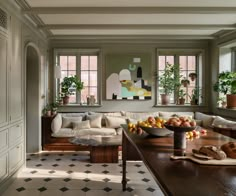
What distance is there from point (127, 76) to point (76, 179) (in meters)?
3.58

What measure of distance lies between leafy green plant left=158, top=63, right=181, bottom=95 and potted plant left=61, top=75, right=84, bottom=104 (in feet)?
7.46

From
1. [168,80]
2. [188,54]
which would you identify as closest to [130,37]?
[168,80]

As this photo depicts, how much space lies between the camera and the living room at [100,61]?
3928 millimetres

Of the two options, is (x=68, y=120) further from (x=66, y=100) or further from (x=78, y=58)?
(x=78, y=58)

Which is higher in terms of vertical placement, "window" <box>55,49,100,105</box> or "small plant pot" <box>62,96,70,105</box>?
"window" <box>55,49,100,105</box>

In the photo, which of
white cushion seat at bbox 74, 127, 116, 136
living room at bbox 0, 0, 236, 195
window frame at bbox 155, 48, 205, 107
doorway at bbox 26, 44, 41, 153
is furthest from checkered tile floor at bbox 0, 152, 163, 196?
window frame at bbox 155, 48, 205, 107

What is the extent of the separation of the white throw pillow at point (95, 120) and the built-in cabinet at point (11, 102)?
2051 mm

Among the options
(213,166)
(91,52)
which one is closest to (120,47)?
(91,52)

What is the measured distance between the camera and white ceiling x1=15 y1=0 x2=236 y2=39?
408 cm

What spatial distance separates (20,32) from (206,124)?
178 inches

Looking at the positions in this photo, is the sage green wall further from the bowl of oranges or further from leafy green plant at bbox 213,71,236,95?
the bowl of oranges

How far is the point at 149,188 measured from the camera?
367 cm

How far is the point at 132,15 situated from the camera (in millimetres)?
4754

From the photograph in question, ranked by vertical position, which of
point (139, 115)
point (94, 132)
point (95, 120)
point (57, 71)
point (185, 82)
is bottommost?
point (94, 132)
